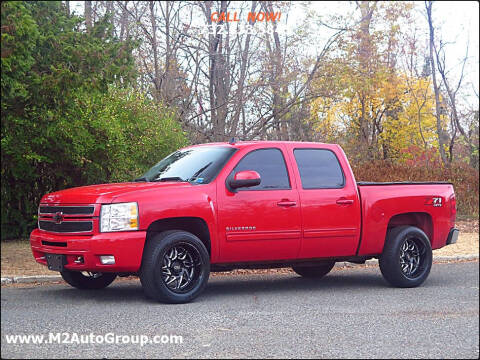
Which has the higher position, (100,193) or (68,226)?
(100,193)

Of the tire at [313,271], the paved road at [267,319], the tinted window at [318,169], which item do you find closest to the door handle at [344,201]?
the tinted window at [318,169]

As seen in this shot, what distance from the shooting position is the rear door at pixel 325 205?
9.44 metres

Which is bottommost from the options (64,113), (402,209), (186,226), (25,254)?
(25,254)

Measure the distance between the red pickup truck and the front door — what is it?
0.01 meters

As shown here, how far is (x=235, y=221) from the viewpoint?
8844 millimetres

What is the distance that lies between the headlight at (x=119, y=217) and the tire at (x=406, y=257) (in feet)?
12.7

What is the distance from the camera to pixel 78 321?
7.30m

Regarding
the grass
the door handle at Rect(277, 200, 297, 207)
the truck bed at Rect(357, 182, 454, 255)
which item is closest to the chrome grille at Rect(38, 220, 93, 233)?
the grass

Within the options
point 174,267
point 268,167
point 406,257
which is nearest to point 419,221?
point 406,257

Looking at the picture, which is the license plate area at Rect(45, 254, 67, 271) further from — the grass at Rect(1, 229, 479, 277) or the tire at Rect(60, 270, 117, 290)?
the grass at Rect(1, 229, 479, 277)

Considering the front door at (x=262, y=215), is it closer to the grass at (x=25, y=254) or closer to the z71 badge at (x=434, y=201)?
the z71 badge at (x=434, y=201)

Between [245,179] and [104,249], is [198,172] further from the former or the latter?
[104,249]

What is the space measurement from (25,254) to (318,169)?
20.4 ft

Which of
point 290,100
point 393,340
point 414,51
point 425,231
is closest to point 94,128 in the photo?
point 425,231
